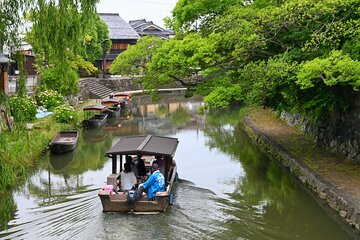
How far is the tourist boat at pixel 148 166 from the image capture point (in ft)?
44.8

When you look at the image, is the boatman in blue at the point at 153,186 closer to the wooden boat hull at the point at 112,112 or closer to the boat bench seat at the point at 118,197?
the boat bench seat at the point at 118,197

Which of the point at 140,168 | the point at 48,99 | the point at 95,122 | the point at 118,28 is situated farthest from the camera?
the point at 118,28

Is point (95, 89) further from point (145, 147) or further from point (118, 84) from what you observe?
point (145, 147)

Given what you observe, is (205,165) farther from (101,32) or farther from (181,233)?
(101,32)

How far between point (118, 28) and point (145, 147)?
2166 inches

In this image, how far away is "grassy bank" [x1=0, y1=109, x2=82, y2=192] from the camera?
28.7 ft

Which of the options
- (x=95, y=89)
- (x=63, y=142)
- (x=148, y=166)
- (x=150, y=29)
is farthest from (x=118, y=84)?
(x=148, y=166)

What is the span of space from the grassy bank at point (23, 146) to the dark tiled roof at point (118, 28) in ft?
→ 105

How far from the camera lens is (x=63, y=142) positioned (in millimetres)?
23703

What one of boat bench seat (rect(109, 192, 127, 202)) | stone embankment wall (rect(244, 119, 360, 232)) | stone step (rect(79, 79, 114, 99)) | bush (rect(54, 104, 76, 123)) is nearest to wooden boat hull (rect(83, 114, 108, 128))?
bush (rect(54, 104, 76, 123))

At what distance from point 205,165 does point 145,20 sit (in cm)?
6398

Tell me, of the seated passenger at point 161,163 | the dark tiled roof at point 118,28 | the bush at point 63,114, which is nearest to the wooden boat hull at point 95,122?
the bush at point 63,114

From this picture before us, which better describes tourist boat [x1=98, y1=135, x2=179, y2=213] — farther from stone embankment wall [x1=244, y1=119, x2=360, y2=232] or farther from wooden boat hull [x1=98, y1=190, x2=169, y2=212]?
stone embankment wall [x1=244, y1=119, x2=360, y2=232]

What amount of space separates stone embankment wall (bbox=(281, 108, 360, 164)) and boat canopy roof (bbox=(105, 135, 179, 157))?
21.2 ft
